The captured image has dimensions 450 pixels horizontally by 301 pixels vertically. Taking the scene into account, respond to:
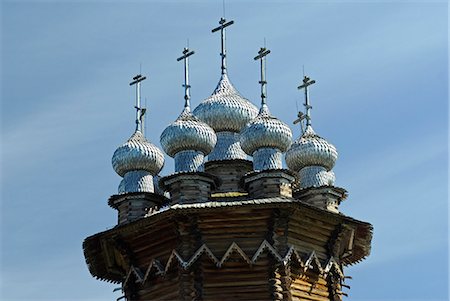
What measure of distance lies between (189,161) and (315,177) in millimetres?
3427

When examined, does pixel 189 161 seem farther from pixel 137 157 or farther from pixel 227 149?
pixel 227 149

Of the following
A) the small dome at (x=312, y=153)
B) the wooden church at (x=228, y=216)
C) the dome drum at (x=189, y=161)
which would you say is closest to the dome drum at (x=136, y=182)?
the wooden church at (x=228, y=216)

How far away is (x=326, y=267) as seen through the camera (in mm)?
24750

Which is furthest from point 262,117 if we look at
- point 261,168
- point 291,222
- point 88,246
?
point 88,246

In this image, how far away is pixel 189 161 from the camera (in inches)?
993

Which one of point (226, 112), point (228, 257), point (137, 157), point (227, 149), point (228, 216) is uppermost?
Result: point (226, 112)

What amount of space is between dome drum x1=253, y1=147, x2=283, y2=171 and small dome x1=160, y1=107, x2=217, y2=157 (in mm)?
1142

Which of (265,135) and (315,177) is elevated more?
(265,135)

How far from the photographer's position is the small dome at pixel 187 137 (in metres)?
25.4

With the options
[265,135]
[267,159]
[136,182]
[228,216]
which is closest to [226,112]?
[265,135]

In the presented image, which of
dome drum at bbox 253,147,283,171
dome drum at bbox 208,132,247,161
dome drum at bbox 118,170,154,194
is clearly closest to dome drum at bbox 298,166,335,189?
dome drum at bbox 208,132,247,161

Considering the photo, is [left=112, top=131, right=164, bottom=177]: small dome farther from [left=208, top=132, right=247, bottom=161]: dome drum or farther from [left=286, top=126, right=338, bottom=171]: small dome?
[left=286, top=126, right=338, bottom=171]: small dome

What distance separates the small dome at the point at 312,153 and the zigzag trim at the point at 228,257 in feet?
9.56

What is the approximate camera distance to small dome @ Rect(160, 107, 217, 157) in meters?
25.4
